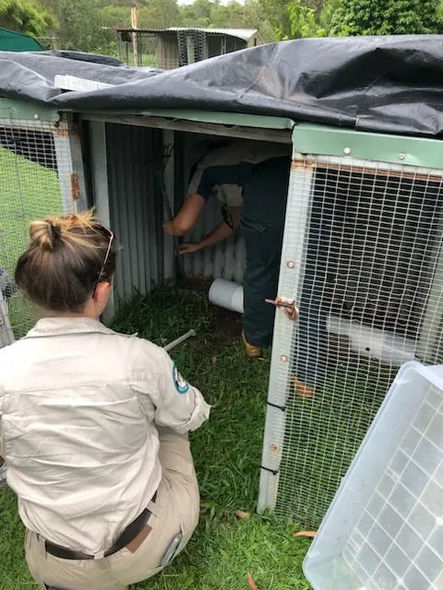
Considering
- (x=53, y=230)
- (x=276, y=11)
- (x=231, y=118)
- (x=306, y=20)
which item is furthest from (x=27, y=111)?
(x=276, y=11)

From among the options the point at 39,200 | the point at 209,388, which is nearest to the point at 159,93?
the point at 39,200

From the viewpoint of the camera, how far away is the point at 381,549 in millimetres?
1370

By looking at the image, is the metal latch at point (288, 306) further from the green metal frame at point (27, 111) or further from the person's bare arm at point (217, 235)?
the person's bare arm at point (217, 235)

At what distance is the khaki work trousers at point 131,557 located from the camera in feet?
5.36

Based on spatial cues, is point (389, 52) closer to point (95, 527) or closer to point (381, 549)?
point (381, 549)

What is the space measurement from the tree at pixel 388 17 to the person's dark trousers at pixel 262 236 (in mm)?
7741

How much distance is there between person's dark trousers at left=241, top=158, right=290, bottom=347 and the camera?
110 inches

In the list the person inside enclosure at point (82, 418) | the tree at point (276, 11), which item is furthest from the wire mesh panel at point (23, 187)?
the tree at point (276, 11)

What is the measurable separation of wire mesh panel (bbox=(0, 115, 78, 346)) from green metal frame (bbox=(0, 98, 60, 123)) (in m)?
0.03

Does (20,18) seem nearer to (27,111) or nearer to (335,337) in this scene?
(27,111)

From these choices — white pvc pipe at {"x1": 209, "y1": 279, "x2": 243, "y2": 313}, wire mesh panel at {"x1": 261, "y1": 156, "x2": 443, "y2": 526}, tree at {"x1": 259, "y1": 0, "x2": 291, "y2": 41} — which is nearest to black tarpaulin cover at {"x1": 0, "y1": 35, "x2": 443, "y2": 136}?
wire mesh panel at {"x1": 261, "y1": 156, "x2": 443, "y2": 526}

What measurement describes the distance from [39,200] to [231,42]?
18594 millimetres

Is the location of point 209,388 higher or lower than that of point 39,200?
lower

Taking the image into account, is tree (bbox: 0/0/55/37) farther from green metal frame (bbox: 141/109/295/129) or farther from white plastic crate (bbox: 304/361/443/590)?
white plastic crate (bbox: 304/361/443/590)
